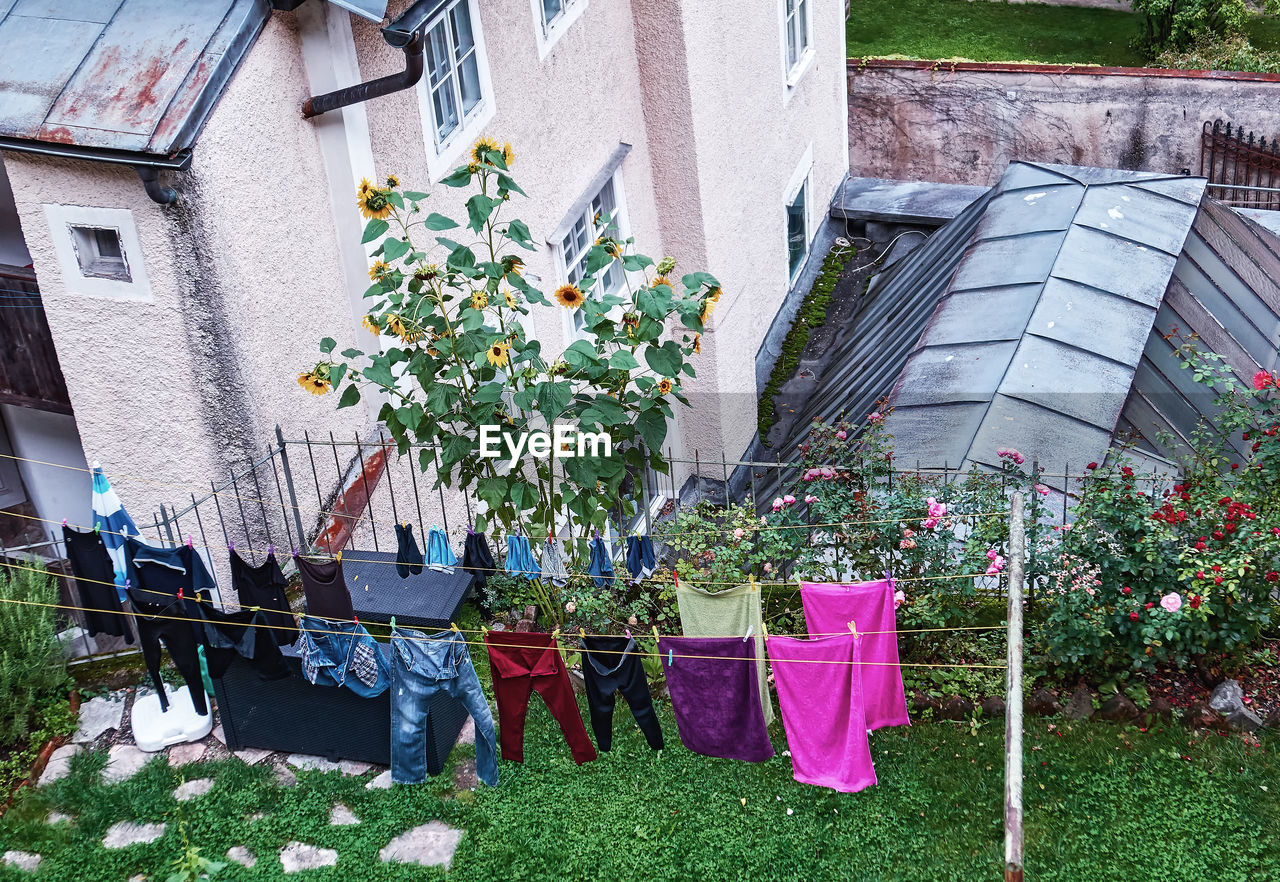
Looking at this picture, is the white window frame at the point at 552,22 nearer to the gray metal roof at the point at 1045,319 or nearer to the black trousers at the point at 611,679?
the gray metal roof at the point at 1045,319

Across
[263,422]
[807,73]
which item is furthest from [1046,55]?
[263,422]

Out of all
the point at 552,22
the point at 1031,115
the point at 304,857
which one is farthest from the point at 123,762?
the point at 1031,115

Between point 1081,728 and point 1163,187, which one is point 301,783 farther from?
point 1163,187

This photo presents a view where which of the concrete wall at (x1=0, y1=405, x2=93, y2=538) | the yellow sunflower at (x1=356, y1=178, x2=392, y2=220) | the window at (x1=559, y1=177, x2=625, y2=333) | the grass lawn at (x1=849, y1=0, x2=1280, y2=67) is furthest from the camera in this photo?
the grass lawn at (x1=849, y1=0, x2=1280, y2=67)

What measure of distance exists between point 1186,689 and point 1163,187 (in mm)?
6370

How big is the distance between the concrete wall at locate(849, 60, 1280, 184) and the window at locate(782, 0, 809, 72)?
4.08 m

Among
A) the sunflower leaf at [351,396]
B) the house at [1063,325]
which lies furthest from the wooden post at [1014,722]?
the sunflower leaf at [351,396]

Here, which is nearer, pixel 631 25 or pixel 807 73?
pixel 631 25

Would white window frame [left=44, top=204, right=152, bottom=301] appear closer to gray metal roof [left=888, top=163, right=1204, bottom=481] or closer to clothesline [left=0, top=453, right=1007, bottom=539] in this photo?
clothesline [left=0, top=453, right=1007, bottom=539]

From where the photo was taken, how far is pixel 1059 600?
22.3ft

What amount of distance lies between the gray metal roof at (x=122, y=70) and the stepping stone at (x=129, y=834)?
3.53m

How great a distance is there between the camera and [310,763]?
715 centimetres

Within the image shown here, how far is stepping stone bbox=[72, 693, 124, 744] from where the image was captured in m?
7.37

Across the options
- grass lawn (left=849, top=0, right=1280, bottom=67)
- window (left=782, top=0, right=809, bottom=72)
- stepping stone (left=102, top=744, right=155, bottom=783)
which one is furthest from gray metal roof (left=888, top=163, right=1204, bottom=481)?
grass lawn (left=849, top=0, right=1280, bottom=67)
